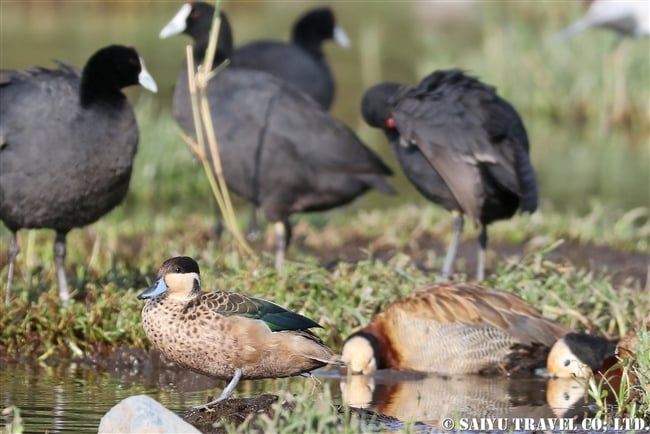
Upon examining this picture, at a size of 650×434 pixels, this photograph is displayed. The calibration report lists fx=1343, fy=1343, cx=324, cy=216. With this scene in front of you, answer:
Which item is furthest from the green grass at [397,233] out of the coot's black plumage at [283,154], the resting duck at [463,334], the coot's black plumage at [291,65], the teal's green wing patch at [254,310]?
the coot's black plumage at [291,65]

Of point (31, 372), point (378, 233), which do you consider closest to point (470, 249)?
point (378, 233)

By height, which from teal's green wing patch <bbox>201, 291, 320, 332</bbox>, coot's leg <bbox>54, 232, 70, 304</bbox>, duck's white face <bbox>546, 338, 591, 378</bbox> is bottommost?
duck's white face <bbox>546, 338, 591, 378</bbox>

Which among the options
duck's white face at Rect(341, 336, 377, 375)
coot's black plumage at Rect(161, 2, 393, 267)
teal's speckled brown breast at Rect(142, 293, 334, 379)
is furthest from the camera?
coot's black plumage at Rect(161, 2, 393, 267)

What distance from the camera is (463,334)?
25.0 ft

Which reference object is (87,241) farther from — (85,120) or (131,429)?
(131,429)

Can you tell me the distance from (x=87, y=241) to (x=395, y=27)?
20.1 metres

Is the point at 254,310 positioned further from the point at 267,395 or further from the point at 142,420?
the point at 142,420

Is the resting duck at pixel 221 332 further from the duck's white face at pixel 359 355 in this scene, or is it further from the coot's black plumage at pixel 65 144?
the coot's black plumage at pixel 65 144

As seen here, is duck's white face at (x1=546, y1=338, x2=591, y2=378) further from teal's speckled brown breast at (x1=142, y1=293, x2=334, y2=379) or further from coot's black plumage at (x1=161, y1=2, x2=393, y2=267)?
coot's black plumage at (x1=161, y1=2, x2=393, y2=267)

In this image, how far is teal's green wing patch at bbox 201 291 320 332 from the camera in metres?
5.96

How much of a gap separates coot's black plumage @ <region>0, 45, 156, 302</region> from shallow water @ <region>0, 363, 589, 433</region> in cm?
87

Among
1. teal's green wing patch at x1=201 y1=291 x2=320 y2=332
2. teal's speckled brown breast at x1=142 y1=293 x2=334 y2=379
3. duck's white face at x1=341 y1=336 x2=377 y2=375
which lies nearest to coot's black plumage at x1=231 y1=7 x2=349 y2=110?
duck's white face at x1=341 y1=336 x2=377 y2=375

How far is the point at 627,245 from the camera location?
10.4 meters

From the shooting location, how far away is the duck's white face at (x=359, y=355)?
7.42 m
